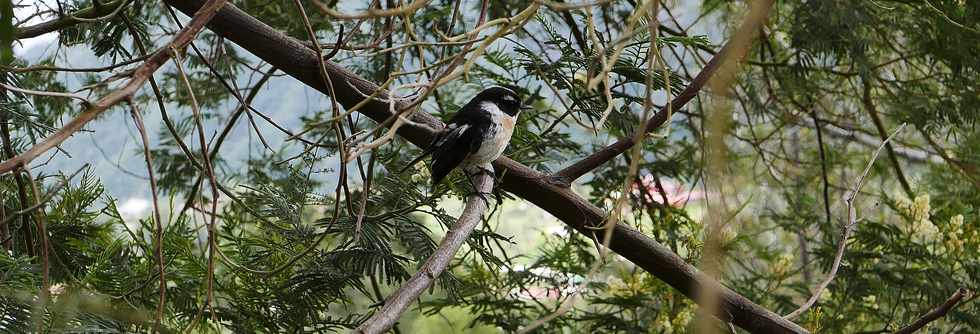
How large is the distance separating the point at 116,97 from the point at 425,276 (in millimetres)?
381

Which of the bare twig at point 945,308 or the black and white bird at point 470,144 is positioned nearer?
the bare twig at point 945,308

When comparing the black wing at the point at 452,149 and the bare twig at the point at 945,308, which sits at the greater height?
the black wing at the point at 452,149

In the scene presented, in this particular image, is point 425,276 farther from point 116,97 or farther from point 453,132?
point 453,132

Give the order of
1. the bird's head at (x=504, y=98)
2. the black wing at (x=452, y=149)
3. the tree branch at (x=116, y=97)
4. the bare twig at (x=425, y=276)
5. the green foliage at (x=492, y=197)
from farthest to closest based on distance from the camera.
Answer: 1. the bird's head at (x=504, y=98)
2. the black wing at (x=452, y=149)
3. the green foliage at (x=492, y=197)
4. the bare twig at (x=425, y=276)
5. the tree branch at (x=116, y=97)

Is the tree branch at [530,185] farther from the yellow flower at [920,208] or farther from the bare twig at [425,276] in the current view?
the yellow flower at [920,208]

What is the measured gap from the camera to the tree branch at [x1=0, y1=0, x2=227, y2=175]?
0.70 metres

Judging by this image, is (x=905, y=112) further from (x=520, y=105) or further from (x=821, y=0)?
(x=520, y=105)

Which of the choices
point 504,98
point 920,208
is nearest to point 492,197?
point 504,98

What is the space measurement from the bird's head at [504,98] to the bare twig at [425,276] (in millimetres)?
421

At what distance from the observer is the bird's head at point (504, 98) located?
1.81 m

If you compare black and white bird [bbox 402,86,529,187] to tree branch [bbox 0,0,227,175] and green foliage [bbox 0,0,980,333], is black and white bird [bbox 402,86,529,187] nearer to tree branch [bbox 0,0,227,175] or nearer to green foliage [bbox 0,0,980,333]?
green foliage [bbox 0,0,980,333]

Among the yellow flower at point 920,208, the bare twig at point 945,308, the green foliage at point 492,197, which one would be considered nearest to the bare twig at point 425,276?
the green foliage at point 492,197

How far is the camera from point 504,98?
1828mm

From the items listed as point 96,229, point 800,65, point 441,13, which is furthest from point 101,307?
point 800,65
